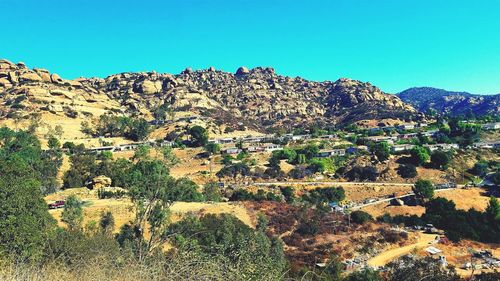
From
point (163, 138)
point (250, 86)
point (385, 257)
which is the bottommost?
point (385, 257)

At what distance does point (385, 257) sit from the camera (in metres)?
30.0

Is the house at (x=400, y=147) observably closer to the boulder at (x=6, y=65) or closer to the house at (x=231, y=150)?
the house at (x=231, y=150)

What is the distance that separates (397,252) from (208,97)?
121953 millimetres

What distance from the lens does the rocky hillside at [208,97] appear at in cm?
10419

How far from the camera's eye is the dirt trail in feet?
94.7

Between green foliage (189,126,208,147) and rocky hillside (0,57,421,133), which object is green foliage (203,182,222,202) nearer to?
green foliage (189,126,208,147)

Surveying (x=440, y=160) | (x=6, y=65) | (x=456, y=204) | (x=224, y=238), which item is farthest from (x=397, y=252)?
(x=6, y=65)

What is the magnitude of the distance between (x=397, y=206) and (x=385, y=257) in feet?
67.4

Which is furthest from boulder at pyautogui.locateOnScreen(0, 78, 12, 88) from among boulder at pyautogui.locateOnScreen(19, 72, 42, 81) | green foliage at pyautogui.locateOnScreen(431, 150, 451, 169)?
green foliage at pyautogui.locateOnScreen(431, 150, 451, 169)

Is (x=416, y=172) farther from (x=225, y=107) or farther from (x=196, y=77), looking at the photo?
(x=196, y=77)

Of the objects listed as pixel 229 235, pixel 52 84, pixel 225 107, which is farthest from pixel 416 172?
pixel 52 84

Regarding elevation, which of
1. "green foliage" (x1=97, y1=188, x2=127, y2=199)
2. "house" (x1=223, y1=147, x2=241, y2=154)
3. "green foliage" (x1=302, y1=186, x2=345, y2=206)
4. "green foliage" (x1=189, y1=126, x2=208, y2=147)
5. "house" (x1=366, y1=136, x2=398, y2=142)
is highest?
"green foliage" (x1=189, y1=126, x2=208, y2=147)

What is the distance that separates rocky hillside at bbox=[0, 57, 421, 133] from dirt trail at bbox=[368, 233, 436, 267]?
81.4 m

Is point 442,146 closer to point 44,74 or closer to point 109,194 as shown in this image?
point 109,194
